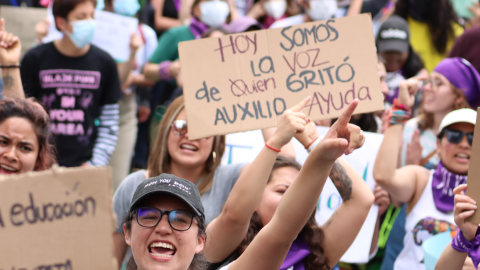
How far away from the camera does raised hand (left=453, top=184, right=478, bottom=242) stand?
2.51 m

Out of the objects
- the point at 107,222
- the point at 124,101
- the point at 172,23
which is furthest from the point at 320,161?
the point at 172,23

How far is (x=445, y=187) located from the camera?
11.7 feet

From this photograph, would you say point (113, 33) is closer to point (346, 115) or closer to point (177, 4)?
point (177, 4)

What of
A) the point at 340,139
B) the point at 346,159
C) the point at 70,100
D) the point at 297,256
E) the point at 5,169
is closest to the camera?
the point at 340,139

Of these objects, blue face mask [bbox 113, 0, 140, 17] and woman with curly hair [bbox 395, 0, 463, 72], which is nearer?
blue face mask [bbox 113, 0, 140, 17]

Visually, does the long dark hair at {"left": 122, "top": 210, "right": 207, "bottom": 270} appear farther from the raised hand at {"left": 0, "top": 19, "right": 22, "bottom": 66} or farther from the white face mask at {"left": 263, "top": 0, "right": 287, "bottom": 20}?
the white face mask at {"left": 263, "top": 0, "right": 287, "bottom": 20}

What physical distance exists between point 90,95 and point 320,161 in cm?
267

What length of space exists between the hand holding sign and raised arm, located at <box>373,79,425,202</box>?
4.42 feet

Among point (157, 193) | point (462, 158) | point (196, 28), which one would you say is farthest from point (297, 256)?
point (196, 28)

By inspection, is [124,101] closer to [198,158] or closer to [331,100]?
[198,158]

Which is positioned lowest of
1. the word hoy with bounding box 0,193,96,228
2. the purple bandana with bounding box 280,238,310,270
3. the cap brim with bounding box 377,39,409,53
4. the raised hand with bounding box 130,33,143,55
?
the purple bandana with bounding box 280,238,310,270

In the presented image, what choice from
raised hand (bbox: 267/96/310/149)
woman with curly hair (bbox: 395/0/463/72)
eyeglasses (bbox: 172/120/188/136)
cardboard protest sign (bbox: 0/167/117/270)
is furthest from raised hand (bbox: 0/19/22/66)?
woman with curly hair (bbox: 395/0/463/72)


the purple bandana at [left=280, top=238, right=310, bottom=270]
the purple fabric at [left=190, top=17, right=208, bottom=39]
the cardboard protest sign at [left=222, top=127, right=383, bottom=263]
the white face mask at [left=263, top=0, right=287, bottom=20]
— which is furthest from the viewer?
the white face mask at [left=263, top=0, right=287, bottom=20]

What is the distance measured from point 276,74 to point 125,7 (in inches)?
119
